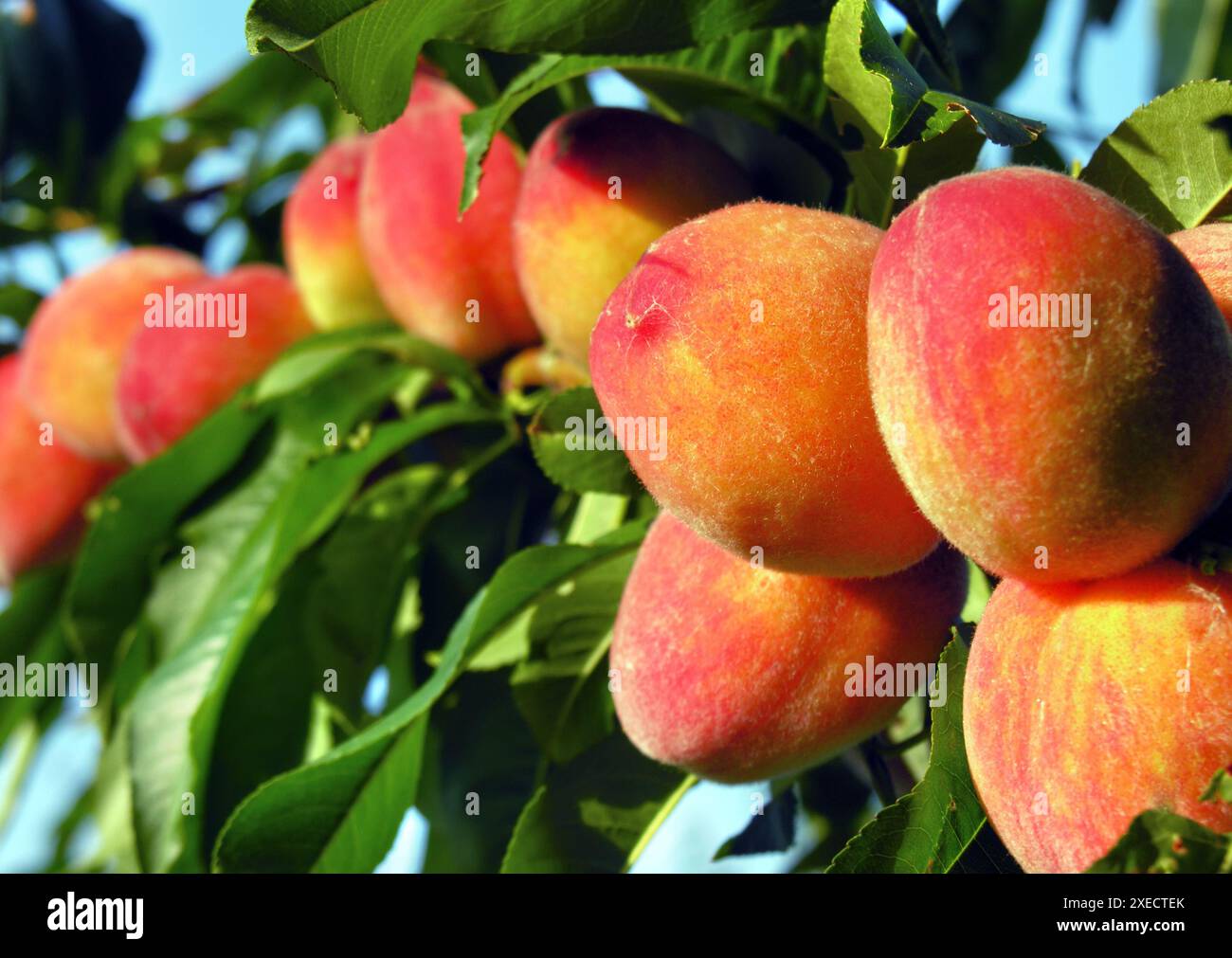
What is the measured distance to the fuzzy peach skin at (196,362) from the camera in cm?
172

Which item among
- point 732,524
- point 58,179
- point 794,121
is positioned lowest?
point 732,524

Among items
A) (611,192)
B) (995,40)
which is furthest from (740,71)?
(995,40)

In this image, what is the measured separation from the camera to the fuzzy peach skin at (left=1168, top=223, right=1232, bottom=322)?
0.82 m

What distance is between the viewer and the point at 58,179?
2.39 m

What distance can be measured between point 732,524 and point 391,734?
42cm

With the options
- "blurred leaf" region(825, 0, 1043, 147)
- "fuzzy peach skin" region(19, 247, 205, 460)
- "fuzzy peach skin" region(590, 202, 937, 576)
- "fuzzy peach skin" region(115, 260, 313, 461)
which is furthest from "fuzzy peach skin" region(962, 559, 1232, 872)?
"fuzzy peach skin" region(19, 247, 205, 460)

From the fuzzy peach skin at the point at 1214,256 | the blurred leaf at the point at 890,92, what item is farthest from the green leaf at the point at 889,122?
the fuzzy peach skin at the point at 1214,256

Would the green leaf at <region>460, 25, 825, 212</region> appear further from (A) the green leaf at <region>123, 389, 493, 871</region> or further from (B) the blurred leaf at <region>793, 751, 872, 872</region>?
(B) the blurred leaf at <region>793, 751, 872, 872</region>

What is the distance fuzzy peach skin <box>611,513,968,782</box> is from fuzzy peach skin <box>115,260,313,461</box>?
2.99 feet

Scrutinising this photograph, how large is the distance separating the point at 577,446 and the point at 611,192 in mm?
228

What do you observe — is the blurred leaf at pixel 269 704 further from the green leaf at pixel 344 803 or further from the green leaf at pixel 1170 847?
the green leaf at pixel 1170 847

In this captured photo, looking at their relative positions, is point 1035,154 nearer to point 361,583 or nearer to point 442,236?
point 442,236
